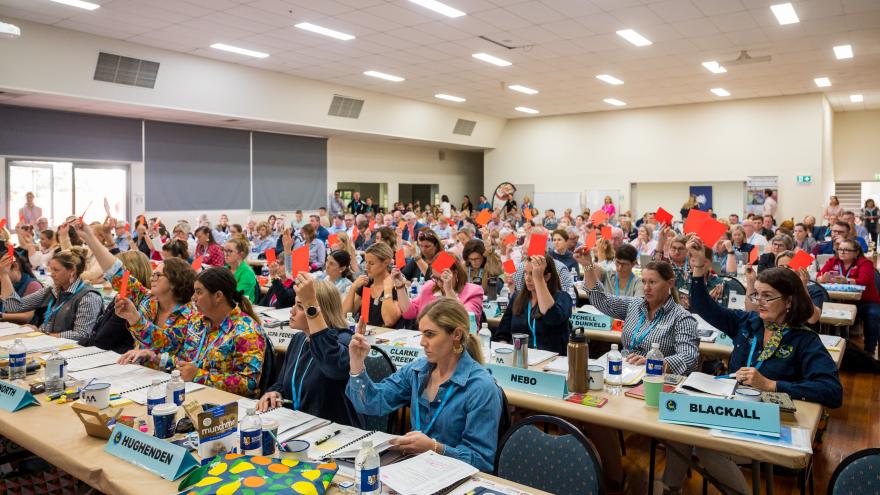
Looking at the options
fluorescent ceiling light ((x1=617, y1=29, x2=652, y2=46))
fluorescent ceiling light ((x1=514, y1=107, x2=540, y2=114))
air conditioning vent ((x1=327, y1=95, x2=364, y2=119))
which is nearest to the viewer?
fluorescent ceiling light ((x1=617, y1=29, x2=652, y2=46))

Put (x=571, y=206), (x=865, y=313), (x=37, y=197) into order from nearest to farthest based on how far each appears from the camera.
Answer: (x=865, y=313) → (x=37, y=197) → (x=571, y=206)

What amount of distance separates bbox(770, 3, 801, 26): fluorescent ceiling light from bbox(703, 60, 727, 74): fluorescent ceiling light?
8.50 feet

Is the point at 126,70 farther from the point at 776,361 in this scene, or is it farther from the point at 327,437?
the point at 776,361

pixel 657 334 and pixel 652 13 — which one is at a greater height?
pixel 652 13

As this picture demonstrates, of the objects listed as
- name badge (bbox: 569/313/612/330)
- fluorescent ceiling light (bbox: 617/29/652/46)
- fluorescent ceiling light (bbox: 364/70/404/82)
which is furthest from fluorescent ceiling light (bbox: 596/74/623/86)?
name badge (bbox: 569/313/612/330)

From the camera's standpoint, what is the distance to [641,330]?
351cm

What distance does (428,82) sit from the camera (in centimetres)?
1312

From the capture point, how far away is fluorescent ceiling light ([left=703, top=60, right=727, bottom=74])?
1125 centimetres

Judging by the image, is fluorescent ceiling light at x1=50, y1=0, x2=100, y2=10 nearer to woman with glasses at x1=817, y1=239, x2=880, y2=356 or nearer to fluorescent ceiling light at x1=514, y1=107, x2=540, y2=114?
woman with glasses at x1=817, y1=239, x2=880, y2=356

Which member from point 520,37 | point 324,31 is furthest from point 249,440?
point 520,37

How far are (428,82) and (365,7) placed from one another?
532 cm

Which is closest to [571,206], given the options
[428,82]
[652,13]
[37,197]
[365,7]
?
[428,82]

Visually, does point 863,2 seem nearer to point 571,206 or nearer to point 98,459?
point 98,459

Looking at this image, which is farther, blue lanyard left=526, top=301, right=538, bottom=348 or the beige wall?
the beige wall
